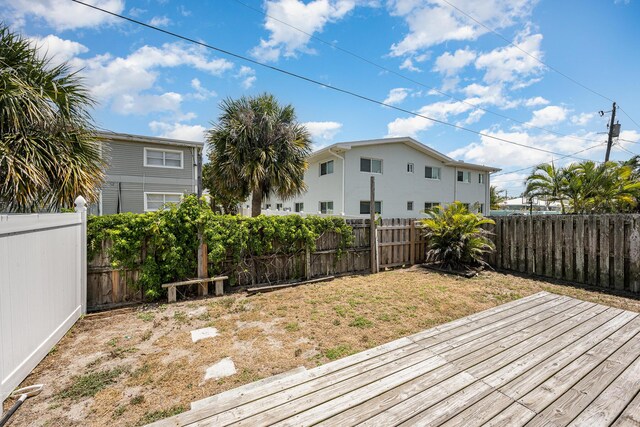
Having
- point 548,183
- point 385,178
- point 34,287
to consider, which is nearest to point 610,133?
point 548,183

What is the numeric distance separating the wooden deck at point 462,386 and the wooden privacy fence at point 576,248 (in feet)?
9.82

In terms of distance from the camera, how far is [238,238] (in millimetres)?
5480

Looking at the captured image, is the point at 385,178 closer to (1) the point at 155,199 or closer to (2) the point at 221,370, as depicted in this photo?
(1) the point at 155,199

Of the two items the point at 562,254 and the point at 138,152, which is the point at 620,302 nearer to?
the point at 562,254

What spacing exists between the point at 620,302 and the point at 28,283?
8.61 meters

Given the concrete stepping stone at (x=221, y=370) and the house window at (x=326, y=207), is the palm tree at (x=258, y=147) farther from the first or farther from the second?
the concrete stepping stone at (x=221, y=370)

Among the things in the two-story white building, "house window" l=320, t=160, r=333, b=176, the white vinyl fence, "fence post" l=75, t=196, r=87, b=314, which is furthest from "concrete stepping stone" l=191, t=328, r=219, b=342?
"house window" l=320, t=160, r=333, b=176

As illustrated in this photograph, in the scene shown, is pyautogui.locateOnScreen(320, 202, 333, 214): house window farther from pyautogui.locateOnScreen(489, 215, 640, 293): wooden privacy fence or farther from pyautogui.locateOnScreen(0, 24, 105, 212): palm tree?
pyautogui.locateOnScreen(0, 24, 105, 212): palm tree

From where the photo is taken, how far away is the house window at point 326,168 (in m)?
15.0

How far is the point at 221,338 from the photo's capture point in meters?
3.53

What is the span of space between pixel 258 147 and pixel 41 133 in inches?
280

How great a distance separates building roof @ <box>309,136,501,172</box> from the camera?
13.4 metres

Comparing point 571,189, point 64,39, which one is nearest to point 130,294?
point 64,39

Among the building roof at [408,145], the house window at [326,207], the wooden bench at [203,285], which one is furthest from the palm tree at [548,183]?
the wooden bench at [203,285]
